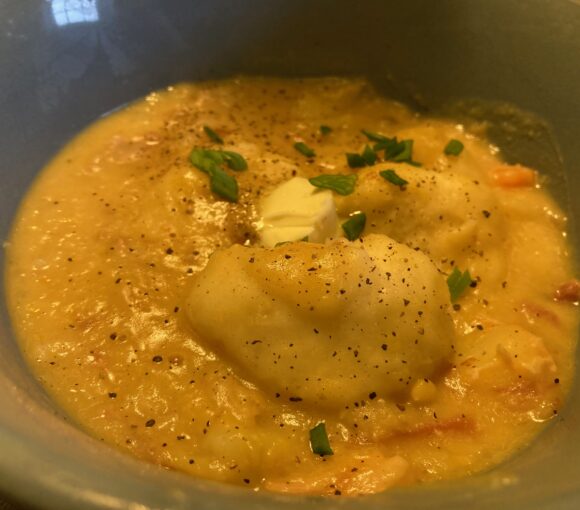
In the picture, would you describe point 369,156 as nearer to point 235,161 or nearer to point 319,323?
point 235,161

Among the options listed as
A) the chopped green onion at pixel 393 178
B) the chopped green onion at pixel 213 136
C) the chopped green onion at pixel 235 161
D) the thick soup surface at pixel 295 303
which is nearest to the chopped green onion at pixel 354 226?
the thick soup surface at pixel 295 303

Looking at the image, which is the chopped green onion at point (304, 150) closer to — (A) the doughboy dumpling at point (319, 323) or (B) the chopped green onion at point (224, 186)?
(B) the chopped green onion at point (224, 186)

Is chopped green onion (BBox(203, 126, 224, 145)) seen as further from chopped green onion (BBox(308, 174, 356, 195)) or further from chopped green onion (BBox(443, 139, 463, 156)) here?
chopped green onion (BBox(443, 139, 463, 156))

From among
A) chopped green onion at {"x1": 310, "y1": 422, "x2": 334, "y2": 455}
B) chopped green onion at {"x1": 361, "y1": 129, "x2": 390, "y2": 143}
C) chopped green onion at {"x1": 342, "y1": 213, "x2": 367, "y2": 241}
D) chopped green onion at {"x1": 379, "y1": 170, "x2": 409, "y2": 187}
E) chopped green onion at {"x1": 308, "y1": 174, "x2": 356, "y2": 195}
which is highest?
chopped green onion at {"x1": 379, "y1": 170, "x2": 409, "y2": 187}

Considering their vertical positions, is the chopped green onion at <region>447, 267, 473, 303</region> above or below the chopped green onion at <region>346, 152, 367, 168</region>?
below

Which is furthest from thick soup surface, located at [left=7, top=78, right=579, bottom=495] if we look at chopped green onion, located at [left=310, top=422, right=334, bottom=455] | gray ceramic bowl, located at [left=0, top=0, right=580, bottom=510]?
gray ceramic bowl, located at [left=0, top=0, right=580, bottom=510]

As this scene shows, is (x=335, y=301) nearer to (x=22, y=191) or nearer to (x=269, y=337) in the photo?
(x=269, y=337)

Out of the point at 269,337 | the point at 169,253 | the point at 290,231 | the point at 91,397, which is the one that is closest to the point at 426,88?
the point at 290,231
